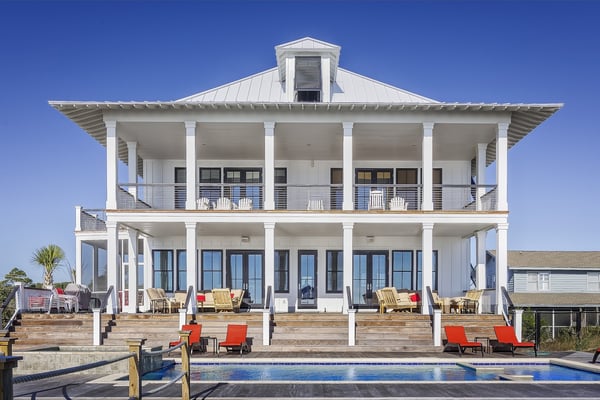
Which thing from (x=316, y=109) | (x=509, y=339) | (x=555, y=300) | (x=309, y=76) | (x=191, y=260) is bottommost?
(x=555, y=300)

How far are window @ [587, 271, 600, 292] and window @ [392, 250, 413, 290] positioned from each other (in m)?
20.2

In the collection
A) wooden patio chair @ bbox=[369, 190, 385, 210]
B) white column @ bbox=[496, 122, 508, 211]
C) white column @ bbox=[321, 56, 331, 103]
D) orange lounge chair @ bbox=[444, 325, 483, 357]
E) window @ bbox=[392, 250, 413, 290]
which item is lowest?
orange lounge chair @ bbox=[444, 325, 483, 357]

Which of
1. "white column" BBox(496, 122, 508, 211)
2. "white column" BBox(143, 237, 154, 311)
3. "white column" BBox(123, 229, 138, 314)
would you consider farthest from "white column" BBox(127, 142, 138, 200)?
"white column" BBox(496, 122, 508, 211)

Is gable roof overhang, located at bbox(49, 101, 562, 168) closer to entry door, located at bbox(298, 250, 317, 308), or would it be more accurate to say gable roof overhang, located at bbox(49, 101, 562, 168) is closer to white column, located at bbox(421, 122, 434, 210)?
white column, located at bbox(421, 122, 434, 210)

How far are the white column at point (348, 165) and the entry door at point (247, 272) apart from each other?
5.14 m

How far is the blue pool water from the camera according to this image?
1190 centimetres

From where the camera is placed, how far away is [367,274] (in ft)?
73.2

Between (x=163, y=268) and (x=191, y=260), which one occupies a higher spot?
(x=191, y=260)

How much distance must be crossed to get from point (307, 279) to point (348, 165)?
5.66m

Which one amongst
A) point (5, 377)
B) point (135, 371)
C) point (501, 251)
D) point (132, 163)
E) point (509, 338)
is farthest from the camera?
point (132, 163)

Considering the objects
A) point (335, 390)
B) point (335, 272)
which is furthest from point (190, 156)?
point (335, 390)

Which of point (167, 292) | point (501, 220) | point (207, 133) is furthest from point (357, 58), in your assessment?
point (167, 292)

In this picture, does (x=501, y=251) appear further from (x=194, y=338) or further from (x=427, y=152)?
(x=194, y=338)

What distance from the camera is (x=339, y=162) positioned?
22.6 meters
